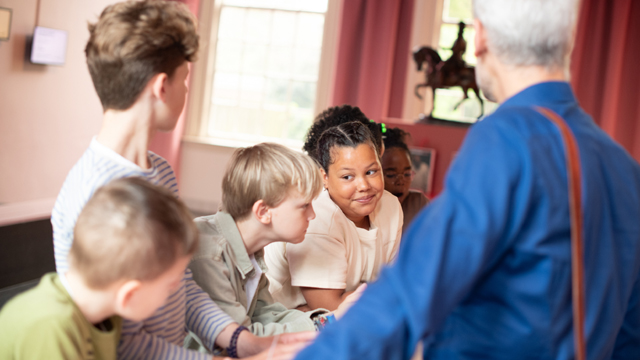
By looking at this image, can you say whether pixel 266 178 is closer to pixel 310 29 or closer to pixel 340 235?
pixel 340 235

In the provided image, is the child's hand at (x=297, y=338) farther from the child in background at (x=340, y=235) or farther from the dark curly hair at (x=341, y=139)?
the dark curly hair at (x=341, y=139)

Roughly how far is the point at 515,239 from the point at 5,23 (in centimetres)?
441

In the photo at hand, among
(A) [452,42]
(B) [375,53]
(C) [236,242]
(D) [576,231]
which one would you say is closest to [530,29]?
(D) [576,231]

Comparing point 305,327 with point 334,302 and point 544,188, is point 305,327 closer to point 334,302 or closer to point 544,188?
point 334,302

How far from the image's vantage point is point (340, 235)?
1.76 metres

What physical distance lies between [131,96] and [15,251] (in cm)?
182

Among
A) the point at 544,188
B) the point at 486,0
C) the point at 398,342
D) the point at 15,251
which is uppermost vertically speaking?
the point at 486,0

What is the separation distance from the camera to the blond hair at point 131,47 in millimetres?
1097

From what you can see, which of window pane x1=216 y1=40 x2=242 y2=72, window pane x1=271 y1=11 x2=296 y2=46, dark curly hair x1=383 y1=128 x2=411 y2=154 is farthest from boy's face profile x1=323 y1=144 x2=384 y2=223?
window pane x1=216 y1=40 x2=242 y2=72

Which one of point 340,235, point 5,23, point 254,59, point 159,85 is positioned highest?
point 254,59

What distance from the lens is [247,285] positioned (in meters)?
1.52

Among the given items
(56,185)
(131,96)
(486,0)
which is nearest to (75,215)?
(131,96)

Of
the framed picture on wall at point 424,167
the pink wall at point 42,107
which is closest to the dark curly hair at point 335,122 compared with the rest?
the framed picture on wall at point 424,167

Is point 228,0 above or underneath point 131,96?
above
